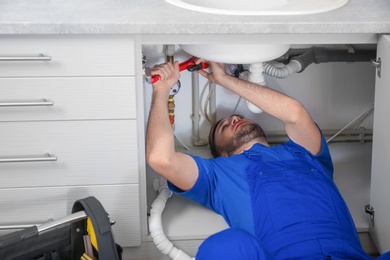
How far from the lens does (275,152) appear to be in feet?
8.37

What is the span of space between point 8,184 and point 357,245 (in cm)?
101

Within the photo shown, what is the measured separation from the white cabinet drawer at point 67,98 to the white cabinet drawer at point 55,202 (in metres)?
0.23

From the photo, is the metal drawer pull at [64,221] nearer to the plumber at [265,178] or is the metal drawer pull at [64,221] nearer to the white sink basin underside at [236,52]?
the plumber at [265,178]

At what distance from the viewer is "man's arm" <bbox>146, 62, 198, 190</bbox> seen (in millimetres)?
2395

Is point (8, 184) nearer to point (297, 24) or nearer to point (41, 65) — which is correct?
point (41, 65)

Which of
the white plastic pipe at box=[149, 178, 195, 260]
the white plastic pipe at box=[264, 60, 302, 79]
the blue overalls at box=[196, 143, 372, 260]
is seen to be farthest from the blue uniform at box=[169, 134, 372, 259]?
the white plastic pipe at box=[264, 60, 302, 79]

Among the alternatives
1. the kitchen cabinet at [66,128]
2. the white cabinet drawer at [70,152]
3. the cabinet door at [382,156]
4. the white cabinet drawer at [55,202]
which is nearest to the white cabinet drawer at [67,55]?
the kitchen cabinet at [66,128]

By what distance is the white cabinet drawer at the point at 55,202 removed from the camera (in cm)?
244

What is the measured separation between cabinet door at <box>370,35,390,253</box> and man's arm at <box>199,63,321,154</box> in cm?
19

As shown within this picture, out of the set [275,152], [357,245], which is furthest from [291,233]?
[275,152]

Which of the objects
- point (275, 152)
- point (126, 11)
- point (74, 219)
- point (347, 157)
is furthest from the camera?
point (347, 157)

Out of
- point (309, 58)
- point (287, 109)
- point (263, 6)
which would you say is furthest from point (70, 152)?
point (309, 58)

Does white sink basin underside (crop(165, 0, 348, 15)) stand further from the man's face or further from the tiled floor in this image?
the tiled floor

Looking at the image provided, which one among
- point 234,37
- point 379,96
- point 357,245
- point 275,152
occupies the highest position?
point 234,37
